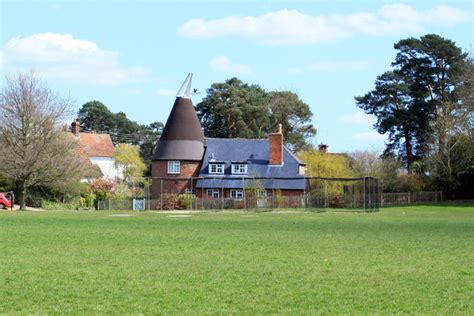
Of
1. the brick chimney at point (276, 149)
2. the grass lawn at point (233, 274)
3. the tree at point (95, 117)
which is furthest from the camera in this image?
the tree at point (95, 117)

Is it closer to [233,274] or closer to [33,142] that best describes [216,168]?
[33,142]

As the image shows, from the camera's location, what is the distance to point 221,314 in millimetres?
11336

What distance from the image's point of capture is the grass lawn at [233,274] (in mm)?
12188

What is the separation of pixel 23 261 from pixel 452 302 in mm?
10449

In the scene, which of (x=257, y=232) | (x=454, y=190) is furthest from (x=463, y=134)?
(x=257, y=232)

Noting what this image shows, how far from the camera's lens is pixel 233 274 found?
15.9m

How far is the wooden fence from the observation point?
237 feet

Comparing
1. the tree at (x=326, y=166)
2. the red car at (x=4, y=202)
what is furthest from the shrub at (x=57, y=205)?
the tree at (x=326, y=166)

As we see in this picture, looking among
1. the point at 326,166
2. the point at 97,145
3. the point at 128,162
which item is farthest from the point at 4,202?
the point at 97,145

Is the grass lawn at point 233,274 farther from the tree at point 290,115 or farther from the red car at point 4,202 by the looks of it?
the tree at point 290,115

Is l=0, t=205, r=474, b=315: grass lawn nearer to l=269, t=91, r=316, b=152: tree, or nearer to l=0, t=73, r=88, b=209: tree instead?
l=0, t=73, r=88, b=209: tree

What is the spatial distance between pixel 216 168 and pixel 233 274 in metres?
60.8

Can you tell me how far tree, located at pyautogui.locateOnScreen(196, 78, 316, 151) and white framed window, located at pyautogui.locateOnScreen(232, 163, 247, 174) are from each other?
2032 centimetres

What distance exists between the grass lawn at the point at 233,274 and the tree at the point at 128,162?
69400 mm
